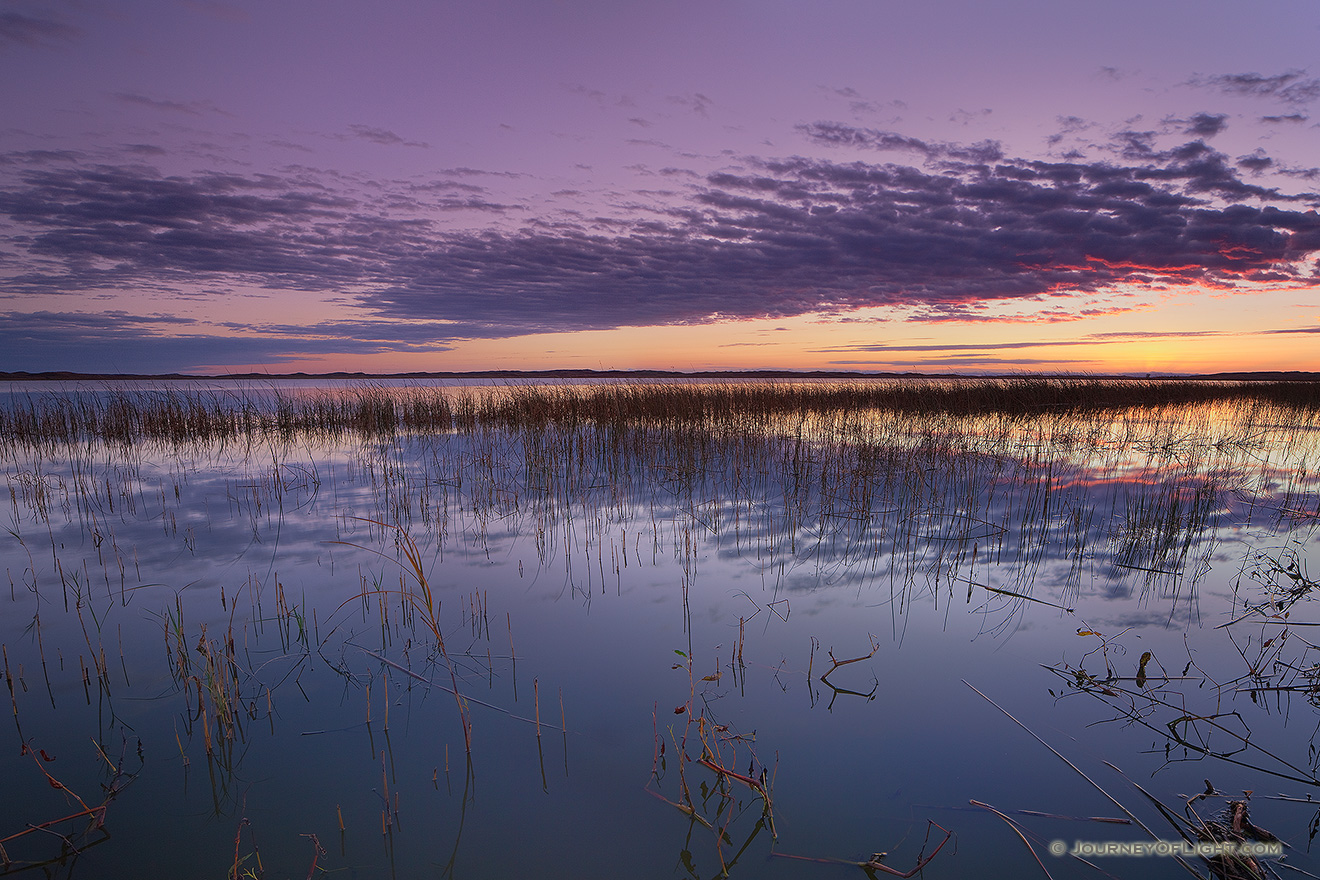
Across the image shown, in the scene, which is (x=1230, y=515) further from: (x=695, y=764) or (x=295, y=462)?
(x=295, y=462)

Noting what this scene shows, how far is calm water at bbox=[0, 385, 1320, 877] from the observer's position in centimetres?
190

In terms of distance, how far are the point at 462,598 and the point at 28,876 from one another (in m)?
2.27

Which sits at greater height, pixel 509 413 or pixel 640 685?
pixel 509 413

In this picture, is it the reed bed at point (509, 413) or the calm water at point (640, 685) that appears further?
the reed bed at point (509, 413)

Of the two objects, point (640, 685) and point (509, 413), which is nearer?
point (640, 685)

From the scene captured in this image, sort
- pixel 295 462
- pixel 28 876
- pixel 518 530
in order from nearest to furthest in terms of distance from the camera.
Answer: pixel 28 876, pixel 518 530, pixel 295 462

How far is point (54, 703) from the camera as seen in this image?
2.62 metres

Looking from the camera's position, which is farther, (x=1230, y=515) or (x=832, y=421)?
(x=832, y=421)

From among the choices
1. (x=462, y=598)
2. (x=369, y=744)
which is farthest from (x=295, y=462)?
(x=369, y=744)

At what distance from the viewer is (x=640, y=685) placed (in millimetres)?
2842

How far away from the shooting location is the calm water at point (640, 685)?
6.25 ft

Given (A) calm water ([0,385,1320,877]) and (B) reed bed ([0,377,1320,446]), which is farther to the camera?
(B) reed bed ([0,377,1320,446])

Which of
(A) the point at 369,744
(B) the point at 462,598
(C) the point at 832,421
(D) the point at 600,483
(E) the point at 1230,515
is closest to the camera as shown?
(A) the point at 369,744

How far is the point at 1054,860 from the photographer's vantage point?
70.8 inches
